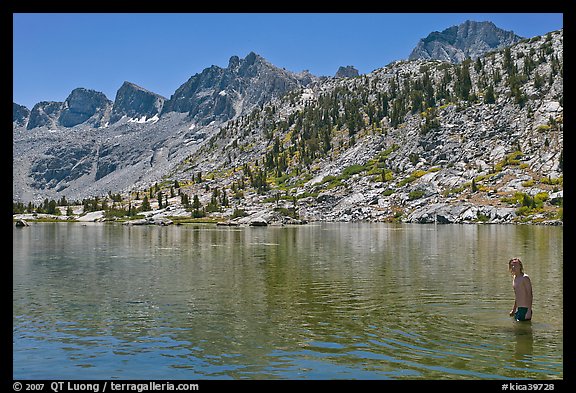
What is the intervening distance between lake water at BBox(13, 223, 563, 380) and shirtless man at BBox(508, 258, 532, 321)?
0.54 m

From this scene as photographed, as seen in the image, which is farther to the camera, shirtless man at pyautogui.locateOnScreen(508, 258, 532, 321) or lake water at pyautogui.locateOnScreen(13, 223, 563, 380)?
shirtless man at pyautogui.locateOnScreen(508, 258, 532, 321)

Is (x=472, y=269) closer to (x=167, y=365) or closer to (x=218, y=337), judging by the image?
(x=218, y=337)

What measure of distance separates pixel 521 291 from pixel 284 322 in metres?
12.6

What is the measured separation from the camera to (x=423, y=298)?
119 ft

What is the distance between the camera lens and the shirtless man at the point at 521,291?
1051 inches

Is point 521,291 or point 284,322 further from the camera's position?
point 284,322

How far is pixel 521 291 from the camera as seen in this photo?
27.2 m

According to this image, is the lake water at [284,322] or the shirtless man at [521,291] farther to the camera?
the shirtless man at [521,291]

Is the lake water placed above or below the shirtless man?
below

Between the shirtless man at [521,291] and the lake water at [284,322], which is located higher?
the shirtless man at [521,291]

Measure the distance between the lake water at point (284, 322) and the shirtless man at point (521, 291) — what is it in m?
0.54

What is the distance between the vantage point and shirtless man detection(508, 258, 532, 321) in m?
26.7
